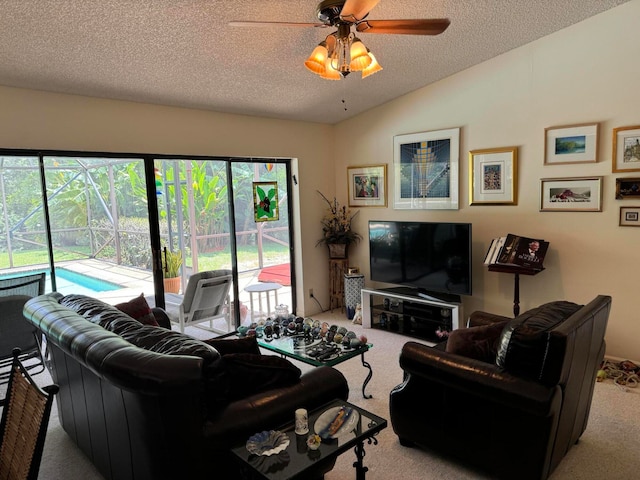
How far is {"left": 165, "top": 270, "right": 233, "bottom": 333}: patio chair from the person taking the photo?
4.18 metres

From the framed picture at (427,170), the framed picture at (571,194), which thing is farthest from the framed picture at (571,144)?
the framed picture at (427,170)

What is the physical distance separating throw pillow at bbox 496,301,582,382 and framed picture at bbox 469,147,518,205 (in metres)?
2.27

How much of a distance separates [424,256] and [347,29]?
2759 millimetres

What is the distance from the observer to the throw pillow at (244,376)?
184 cm

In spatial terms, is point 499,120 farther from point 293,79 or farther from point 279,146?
point 279,146

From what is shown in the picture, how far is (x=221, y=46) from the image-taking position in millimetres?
3158

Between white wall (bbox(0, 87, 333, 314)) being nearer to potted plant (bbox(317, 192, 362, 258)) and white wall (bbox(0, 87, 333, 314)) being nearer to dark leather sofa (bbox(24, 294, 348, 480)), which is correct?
potted plant (bbox(317, 192, 362, 258))

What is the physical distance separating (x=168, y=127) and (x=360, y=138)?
236 cm

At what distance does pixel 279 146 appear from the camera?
5102 mm

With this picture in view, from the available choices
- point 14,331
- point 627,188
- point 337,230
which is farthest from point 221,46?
point 627,188

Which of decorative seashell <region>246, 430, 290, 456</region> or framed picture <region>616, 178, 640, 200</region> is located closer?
decorative seashell <region>246, 430, 290, 456</region>

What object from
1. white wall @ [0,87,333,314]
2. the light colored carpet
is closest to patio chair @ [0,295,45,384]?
the light colored carpet

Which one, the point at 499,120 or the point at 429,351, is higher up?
the point at 499,120

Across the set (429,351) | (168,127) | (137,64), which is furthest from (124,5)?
(429,351)
